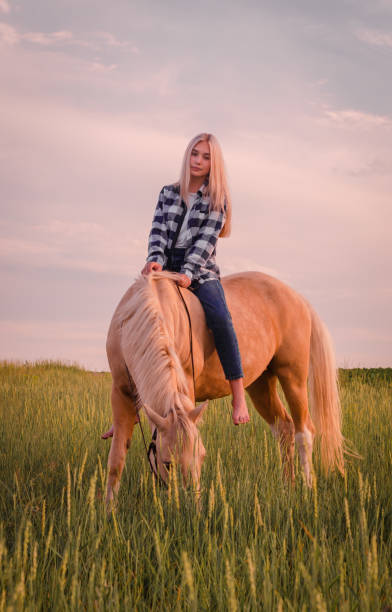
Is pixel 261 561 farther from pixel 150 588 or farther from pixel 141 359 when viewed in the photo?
pixel 141 359

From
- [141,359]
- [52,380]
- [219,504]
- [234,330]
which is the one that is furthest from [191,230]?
[52,380]

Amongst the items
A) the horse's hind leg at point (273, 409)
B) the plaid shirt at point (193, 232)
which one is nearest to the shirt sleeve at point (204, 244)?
the plaid shirt at point (193, 232)

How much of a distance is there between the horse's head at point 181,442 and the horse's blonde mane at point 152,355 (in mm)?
22

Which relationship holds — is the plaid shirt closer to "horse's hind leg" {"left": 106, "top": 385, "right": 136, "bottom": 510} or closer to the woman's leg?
the woman's leg

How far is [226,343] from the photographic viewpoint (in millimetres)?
4102

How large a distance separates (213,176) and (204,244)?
24.8 inches

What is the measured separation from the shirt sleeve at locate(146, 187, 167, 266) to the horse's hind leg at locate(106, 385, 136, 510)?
1209 mm

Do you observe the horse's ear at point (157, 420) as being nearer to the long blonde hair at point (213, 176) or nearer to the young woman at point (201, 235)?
the young woman at point (201, 235)

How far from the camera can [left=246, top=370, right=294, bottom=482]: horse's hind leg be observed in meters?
5.20

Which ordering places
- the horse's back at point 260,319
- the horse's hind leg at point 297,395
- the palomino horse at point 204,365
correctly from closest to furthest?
the palomino horse at point 204,365 → the horse's back at point 260,319 → the horse's hind leg at point 297,395

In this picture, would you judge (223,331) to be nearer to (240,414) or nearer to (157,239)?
(240,414)

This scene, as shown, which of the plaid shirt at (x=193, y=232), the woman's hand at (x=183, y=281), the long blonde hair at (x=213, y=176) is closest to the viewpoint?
the woman's hand at (x=183, y=281)

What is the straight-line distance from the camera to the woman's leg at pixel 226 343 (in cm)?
409

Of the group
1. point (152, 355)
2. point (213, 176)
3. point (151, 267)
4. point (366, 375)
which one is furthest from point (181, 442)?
point (366, 375)
